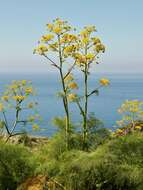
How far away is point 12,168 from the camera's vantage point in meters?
10.1

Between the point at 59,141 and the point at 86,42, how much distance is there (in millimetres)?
2589

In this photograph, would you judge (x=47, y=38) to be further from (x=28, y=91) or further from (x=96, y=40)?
(x=28, y=91)

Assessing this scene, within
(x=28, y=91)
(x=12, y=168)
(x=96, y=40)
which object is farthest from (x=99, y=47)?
(x=28, y=91)

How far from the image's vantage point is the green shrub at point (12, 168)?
10.1m

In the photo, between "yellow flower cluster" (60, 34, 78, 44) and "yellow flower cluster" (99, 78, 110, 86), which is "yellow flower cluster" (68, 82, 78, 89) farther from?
"yellow flower cluster" (60, 34, 78, 44)

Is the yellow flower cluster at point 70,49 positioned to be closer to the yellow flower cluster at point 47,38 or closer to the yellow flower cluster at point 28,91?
the yellow flower cluster at point 47,38

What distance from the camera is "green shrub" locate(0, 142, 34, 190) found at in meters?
10.1

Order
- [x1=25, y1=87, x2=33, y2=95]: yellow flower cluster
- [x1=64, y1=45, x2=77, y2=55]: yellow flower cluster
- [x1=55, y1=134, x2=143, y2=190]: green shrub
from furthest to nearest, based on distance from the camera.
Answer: [x1=25, y1=87, x2=33, y2=95]: yellow flower cluster, [x1=64, y1=45, x2=77, y2=55]: yellow flower cluster, [x1=55, y1=134, x2=143, y2=190]: green shrub

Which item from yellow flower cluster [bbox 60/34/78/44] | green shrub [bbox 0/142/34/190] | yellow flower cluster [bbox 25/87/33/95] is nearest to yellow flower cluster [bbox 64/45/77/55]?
yellow flower cluster [bbox 60/34/78/44]

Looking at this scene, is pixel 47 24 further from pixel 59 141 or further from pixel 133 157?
pixel 133 157

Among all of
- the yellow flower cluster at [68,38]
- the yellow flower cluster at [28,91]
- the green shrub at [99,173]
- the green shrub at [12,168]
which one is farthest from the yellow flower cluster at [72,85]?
the yellow flower cluster at [28,91]

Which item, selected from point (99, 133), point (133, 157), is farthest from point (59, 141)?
point (133, 157)

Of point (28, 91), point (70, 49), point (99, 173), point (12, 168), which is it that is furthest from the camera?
point (28, 91)

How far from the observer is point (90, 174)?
29.8ft
